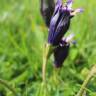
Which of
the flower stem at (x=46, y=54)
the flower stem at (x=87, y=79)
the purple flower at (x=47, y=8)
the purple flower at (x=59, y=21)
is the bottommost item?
the flower stem at (x=87, y=79)

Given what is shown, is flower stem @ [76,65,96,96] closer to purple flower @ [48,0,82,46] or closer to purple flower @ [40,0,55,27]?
purple flower @ [48,0,82,46]

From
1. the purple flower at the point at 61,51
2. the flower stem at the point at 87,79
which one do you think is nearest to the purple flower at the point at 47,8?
the purple flower at the point at 61,51

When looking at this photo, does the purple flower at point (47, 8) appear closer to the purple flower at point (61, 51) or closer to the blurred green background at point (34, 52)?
the purple flower at point (61, 51)

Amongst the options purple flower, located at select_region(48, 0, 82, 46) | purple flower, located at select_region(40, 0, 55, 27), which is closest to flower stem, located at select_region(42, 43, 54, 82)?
purple flower, located at select_region(48, 0, 82, 46)

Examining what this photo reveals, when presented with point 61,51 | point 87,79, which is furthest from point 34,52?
point 87,79

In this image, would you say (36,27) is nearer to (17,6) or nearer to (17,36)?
(17,36)

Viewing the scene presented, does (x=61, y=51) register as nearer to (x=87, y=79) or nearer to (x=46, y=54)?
(x=46, y=54)
